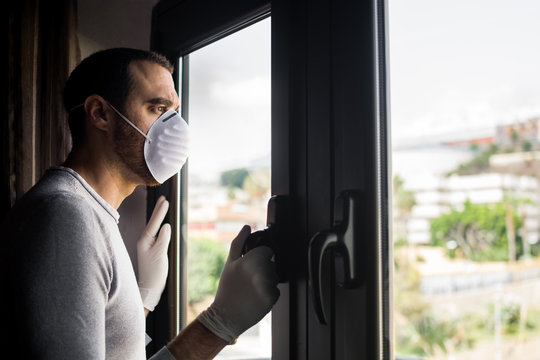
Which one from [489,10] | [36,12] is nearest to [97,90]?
[36,12]

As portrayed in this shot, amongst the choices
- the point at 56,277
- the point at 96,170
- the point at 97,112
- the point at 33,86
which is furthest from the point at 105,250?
the point at 33,86

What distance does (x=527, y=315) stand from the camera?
0.68 metres

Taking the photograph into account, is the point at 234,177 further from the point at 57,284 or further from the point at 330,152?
the point at 57,284

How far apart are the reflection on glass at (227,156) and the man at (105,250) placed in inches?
4.6

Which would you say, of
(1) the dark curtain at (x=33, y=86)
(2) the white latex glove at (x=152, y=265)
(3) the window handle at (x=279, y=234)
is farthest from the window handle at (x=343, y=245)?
(1) the dark curtain at (x=33, y=86)

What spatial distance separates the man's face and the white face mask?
0.01 meters

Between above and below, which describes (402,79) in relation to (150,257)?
above

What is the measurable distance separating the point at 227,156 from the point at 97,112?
353mm

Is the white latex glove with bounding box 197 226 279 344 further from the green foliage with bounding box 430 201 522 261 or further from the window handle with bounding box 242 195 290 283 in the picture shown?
the green foliage with bounding box 430 201 522 261

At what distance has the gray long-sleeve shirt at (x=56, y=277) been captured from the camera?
0.75 metres

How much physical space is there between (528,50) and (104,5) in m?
1.30

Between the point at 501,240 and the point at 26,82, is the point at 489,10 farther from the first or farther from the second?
the point at 26,82

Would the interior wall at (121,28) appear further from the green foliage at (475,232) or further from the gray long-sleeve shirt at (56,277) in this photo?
the green foliage at (475,232)

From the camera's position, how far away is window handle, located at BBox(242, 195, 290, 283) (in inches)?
39.3
